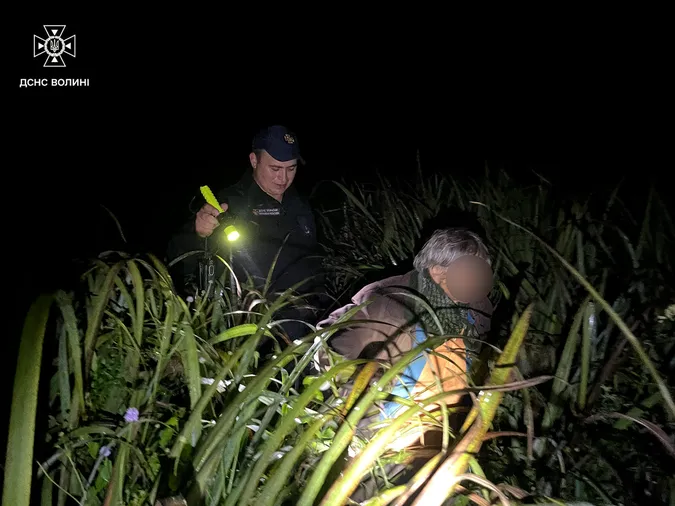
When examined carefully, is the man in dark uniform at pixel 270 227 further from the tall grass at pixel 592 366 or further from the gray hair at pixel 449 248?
the tall grass at pixel 592 366

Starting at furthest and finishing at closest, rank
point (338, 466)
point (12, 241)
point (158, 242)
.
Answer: point (158, 242), point (12, 241), point (338, 466)

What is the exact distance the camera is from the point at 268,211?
291cm

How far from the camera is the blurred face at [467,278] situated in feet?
6.38

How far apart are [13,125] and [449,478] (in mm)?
9498

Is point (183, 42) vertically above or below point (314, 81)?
above

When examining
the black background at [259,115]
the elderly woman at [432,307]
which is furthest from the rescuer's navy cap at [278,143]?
the black background at [259,115]

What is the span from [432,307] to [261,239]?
4.20ft

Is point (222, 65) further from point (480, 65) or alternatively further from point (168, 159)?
point (480, 65)

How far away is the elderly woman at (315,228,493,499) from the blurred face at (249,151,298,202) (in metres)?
1.08

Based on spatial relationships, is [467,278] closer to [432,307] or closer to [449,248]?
[449,248]

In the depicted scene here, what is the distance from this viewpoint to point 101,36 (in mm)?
11805

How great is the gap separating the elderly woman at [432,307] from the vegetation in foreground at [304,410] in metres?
0.20

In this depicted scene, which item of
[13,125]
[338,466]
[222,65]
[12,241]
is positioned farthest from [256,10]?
[338,466]

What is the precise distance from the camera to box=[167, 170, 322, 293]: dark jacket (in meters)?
2.59
